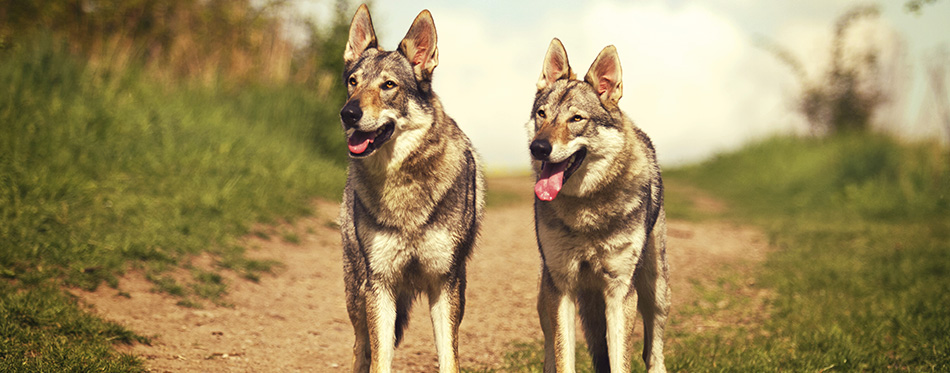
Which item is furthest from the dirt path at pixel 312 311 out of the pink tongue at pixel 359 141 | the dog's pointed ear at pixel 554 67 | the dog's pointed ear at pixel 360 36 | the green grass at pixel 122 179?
the dog's pointed ear at pixel 360 36

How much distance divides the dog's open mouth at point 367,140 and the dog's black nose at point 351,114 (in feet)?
0.45

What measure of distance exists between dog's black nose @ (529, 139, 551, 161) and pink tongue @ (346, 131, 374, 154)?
2.94 ft

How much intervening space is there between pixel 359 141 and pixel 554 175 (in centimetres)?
109

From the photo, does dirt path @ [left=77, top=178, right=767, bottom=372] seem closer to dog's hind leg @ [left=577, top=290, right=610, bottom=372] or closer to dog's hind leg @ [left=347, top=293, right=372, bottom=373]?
dog's hind leg @ [left=347, top=293, right=372, bottom=373]

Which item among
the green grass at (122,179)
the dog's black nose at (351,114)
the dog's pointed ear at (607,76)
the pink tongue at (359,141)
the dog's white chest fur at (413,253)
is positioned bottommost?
the green grass at (122,179)

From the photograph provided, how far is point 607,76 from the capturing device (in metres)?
4.39

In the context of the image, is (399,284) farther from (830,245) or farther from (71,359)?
(830,245)

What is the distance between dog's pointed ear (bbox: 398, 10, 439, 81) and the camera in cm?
437

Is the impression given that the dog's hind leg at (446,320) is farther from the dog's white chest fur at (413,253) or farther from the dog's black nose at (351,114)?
the dog's black nose at (351,114)

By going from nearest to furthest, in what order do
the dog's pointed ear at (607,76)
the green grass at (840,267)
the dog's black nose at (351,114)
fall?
the dog's black nose at (351,114) → the dog's pointed ear at (607,76) → the green grass at (840,267)

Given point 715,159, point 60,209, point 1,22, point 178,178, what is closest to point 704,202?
point 715,159

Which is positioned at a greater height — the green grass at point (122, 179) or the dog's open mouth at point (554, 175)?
the dog's open mouth at point (554, 175)

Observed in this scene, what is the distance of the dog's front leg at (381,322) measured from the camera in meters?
4.08

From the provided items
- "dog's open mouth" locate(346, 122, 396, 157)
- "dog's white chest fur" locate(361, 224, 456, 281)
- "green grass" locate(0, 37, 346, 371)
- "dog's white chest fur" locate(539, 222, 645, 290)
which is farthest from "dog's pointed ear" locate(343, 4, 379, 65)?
"green grass" locate(0, 37, 346, 371)
